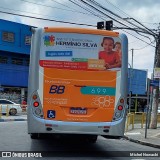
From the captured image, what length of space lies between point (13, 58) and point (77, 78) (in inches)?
1528

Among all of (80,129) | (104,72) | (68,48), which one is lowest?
(80,129)

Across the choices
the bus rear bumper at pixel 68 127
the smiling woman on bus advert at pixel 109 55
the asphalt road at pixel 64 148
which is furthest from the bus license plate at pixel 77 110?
the smiling woman on bus advert at pixel 109 55

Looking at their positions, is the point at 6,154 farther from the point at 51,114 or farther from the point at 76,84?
the point at 76,84

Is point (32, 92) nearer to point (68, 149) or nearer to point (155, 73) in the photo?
point (68, 149)

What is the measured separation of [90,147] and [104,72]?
330 centimetres

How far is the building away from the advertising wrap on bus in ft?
113

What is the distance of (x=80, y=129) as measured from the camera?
10.3m

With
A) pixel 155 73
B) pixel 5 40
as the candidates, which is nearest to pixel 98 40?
pixel 155 73

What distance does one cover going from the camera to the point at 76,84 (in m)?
10.5

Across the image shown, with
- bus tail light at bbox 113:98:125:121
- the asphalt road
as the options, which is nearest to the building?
the asphalt road

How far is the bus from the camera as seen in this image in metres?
10.3

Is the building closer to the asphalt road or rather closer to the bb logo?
the asphalt road

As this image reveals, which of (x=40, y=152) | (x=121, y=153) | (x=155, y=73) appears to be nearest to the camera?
(x=40, y=152)

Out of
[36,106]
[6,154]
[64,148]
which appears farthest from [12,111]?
[36,106]
